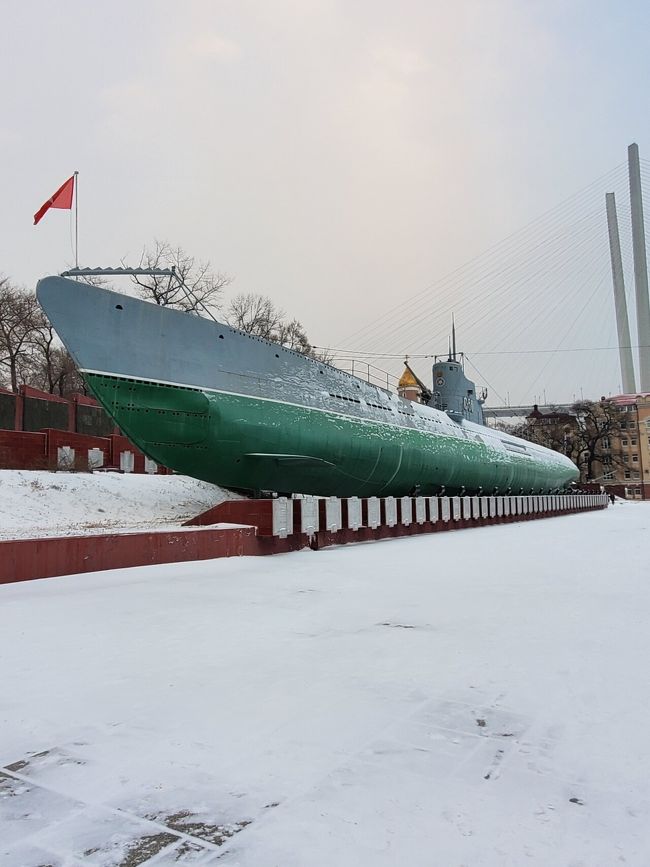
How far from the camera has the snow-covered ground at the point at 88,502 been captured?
44.2ft

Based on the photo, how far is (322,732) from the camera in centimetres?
297

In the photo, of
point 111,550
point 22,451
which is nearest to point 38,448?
point 22,451

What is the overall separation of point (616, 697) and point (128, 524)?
40.2 feet

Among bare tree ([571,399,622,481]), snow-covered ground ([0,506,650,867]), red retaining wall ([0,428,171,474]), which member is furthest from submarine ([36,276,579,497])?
bare tree ([571,399,622,481])

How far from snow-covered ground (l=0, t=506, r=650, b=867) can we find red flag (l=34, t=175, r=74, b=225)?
8.54 metres

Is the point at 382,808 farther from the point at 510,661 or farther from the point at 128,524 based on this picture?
the point at 128,524

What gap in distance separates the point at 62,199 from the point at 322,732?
39.3 ft

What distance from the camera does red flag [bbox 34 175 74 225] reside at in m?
12.1

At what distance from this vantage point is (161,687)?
3609 millimetres

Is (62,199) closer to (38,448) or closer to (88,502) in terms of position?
(88,502)

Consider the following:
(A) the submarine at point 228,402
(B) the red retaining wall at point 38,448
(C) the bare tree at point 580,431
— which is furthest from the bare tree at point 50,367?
(C) the bare tree at point 580,431

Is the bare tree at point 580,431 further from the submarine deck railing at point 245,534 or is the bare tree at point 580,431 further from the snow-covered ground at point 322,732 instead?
the snow-covered ground at point 322,732

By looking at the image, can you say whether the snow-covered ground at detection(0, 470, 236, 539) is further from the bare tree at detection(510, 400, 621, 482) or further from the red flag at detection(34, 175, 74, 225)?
the bare tree at detection(510, 400, 621, 482)

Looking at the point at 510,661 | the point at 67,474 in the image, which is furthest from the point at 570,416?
the point at 510,661
